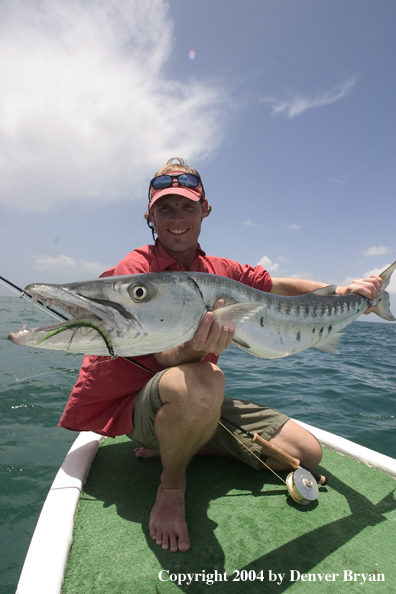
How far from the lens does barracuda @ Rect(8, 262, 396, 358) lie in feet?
5.51

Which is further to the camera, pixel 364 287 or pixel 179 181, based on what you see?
pixel 364 287

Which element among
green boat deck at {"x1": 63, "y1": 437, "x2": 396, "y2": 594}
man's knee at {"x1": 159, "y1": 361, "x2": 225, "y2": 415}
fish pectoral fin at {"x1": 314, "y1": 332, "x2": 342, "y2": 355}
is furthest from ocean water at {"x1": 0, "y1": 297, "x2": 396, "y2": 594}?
fish pectoral fin at {"x1": 314, "y1": 332, "x2": 342, "y2": 355}

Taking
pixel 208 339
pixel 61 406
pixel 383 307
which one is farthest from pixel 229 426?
pixel 61 406

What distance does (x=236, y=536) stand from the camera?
217 cm

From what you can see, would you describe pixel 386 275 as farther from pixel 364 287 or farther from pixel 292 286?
pixel 292 286

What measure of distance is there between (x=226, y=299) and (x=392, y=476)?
8.11 ft

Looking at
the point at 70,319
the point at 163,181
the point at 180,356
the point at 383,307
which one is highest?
the point at 163,181

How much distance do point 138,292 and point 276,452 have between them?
1934mm

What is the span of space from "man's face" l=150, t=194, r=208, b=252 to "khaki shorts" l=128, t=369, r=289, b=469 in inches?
49.1

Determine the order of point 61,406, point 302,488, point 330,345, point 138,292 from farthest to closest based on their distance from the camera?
point 61,406, point 330,345, point 302,488, point 138,292

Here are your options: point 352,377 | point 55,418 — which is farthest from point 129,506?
point 352,377

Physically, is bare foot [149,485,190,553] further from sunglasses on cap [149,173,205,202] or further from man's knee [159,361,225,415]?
sunglasses on cap [149,173,205,202]

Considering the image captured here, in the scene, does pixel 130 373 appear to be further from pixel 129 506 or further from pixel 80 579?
pixel 80 579

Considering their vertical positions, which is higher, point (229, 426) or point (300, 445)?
point (229, 426)
